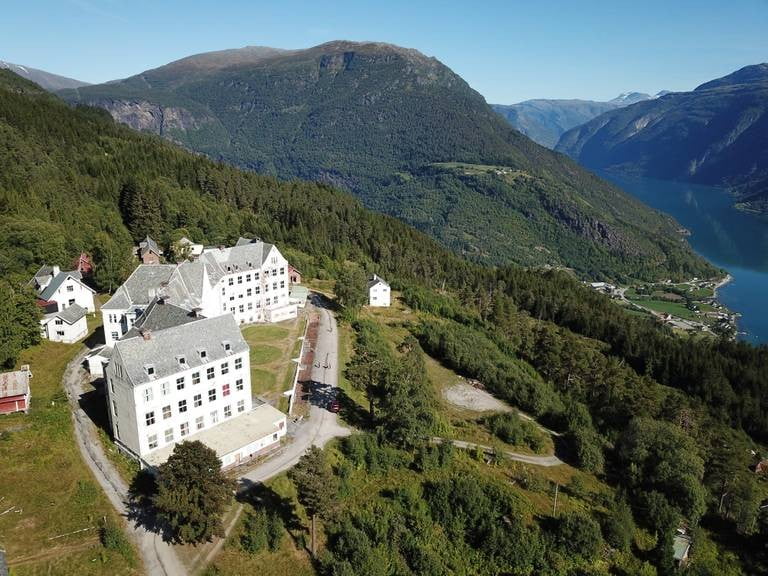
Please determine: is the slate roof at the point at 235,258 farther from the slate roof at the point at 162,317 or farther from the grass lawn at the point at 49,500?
the grass lawn at the point at 49,500

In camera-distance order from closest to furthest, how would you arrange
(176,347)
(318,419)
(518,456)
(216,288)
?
(176,347), (318,419), (518,456), (216,288)

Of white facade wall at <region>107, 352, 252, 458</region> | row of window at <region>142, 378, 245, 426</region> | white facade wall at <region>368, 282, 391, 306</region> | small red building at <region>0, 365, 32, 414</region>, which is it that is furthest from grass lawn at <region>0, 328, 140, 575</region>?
white facade wall at <region>368, 282, 391, 306</region>

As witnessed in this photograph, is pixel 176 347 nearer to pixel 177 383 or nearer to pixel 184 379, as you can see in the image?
pixel 184 379

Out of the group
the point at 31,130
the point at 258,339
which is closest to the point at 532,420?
the point at 258,339

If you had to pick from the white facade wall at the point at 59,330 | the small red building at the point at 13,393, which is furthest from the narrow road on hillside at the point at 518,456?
the white facade wall at the point at 59,330

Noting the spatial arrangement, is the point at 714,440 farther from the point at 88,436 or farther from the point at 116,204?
the point at 116,204

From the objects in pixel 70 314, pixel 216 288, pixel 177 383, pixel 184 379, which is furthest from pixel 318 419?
pixel 70 314
